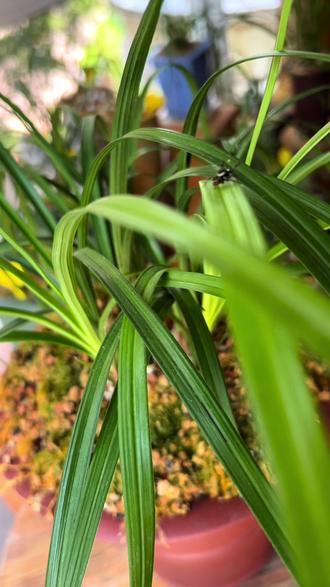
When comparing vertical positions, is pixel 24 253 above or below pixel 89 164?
below

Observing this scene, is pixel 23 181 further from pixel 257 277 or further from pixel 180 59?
pixel 180 59

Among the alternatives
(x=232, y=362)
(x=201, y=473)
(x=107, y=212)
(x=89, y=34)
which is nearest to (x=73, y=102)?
(x=89, y=34)

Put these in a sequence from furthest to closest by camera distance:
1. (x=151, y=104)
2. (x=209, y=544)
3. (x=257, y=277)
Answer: (x=151, y=104) → (x=209, y=544) → (x=257, y=277)

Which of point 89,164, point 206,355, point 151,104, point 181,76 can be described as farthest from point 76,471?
point 181,76

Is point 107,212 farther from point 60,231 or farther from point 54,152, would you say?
point 54,152

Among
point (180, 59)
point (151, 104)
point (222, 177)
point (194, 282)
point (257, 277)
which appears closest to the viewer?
point (257, 277)

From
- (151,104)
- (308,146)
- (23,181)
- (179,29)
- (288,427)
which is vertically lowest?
(288,427)

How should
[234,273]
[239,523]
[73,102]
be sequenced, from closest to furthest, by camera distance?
[234,273], [239,523], [73,102]

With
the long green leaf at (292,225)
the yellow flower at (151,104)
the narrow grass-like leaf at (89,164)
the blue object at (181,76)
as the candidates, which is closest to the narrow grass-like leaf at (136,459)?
the long green leaf at (292,225)
